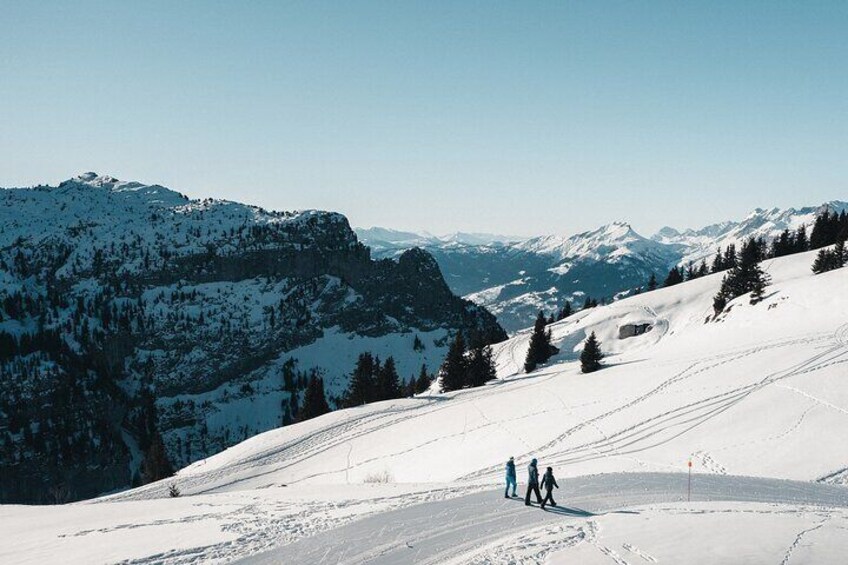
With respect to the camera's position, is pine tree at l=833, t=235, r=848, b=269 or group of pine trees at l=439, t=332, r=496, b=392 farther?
group of pine trees at l=439, t=332, r=496, b=392

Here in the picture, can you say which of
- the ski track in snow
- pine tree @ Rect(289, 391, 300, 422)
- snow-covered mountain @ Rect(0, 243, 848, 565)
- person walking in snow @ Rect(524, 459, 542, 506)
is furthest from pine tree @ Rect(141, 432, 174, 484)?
pine tree @ Rect(289, 391, 300, 422)

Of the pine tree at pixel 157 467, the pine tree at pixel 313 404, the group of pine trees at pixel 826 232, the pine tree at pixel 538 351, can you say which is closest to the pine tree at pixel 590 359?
the pine tree at pixel 538 351

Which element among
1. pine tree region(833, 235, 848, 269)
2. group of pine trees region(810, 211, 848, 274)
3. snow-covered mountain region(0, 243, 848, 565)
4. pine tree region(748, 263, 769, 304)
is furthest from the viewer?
group of pine trees region(810, 211, 848, 274)

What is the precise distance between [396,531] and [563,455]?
1684cm

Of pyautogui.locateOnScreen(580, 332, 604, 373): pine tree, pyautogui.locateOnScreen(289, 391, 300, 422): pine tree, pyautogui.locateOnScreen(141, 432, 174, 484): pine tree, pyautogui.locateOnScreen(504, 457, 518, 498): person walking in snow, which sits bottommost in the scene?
pyautogui.locateOnScreen(289, 391, 300, 422): pine tree

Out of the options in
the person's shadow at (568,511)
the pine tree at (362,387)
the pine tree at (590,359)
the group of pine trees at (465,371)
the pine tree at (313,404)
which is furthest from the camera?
the pine tree at (362,387)

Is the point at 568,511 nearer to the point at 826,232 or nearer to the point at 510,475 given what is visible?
the point at 510,475

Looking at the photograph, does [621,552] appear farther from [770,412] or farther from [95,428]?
[95,428]

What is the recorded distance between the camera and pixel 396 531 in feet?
55.9

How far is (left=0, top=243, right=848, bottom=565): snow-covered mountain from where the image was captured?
15.4 m

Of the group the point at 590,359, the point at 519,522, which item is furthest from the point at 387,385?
the point at 519,522

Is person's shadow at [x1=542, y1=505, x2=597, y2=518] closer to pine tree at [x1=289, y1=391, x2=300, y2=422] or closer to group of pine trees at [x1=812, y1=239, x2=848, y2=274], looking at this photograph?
group of pine trees at [x1=812, y1=239, x2=848, y2=274]

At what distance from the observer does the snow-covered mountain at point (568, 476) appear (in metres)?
15.4

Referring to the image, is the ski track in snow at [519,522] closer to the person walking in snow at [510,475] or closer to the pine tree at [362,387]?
the person walking in snow at [510,475]
